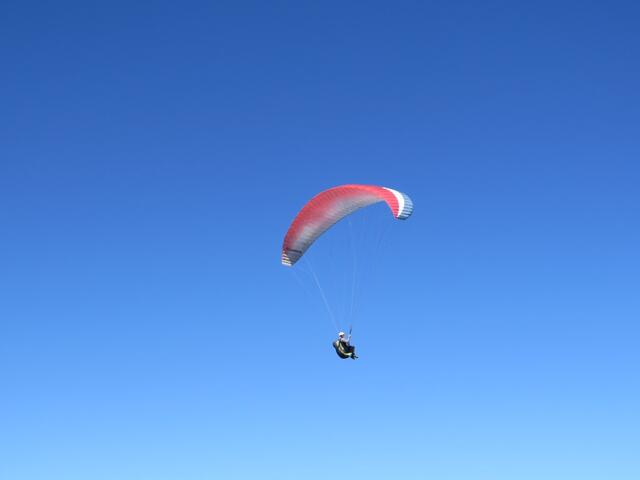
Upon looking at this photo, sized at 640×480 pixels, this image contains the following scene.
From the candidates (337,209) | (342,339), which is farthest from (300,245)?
(342,339)

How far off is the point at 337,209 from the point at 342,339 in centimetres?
744

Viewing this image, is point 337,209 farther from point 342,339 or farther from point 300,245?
point 342,339

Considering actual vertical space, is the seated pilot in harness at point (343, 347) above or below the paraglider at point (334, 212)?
below

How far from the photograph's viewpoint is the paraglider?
149 feet

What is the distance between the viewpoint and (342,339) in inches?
1907

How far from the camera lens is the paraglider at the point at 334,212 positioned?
149 feet

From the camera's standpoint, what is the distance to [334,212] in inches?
2024

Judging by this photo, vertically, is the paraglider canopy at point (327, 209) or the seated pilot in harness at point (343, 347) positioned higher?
the paraglider canopy at point (327, 209)

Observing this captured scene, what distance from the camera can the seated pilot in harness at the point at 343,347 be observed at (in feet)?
158

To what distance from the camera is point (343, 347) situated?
48.2 metres

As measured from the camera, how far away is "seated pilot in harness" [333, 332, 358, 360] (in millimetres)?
48125

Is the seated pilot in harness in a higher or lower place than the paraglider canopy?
lower

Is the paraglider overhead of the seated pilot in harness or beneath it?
overhead

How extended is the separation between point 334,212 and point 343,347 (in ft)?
25.8
